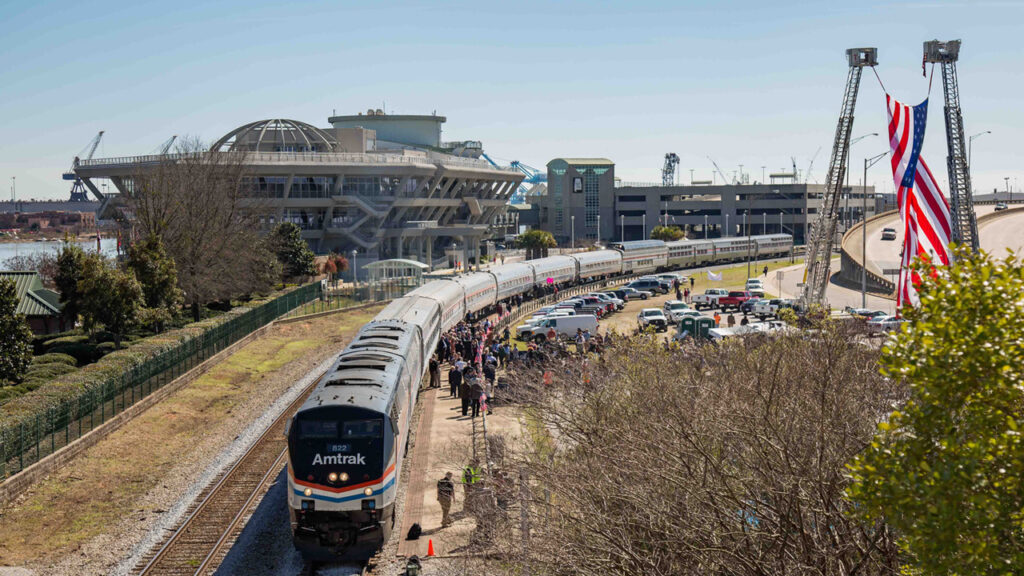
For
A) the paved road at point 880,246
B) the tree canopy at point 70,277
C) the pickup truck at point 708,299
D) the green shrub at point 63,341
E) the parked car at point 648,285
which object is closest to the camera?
the tree canopy at point 70,277

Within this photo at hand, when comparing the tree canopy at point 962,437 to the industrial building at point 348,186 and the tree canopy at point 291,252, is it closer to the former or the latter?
the tree canopy at point 291,252

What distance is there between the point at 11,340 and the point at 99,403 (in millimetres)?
6202

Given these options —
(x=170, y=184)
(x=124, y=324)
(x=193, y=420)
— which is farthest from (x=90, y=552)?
(x=170, y=184)

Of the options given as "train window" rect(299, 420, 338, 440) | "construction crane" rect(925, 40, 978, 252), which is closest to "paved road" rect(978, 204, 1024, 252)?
"construction crane" rect(925, 40, 978, 252)

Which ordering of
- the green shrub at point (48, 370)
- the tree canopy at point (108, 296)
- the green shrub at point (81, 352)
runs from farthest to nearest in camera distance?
1. the tree canopy at point (108, 296)
2. the green shrub at point (81, 352)
3. the green shrub at point (48, 370)

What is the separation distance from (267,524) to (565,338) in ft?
87.0

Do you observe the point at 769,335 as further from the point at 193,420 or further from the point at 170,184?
the point at 170,184

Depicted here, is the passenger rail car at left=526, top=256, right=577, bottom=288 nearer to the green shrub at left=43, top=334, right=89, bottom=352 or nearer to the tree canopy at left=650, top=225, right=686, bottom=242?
the green shrub at left=43, top=334, right=89, bottom=352

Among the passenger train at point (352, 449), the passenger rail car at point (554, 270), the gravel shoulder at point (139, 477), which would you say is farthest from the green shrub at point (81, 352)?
the passenger rail car at point (554, 270)

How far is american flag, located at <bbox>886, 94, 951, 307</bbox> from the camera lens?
3978cm

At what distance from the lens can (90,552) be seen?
67.6 ft

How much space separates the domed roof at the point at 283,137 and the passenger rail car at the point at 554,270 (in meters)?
37.8

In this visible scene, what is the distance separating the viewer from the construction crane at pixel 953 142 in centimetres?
5416

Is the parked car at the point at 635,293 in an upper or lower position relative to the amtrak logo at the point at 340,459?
lower
